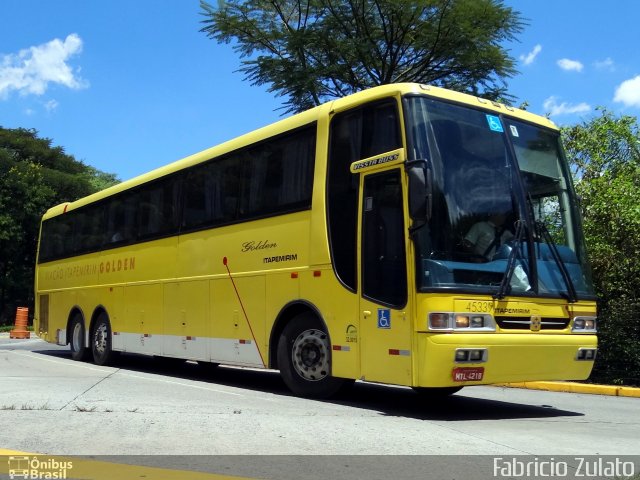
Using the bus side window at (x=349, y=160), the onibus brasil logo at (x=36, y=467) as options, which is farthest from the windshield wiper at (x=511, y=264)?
the onibus brasil logo at (x=36, y=467)

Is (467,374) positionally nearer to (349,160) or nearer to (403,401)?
(403,401)

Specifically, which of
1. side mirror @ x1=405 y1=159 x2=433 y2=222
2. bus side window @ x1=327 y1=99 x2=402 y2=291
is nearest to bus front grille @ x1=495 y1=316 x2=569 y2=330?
side mirror @ x1=405 y1=159 x2=433 y2=222

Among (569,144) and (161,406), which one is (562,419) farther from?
(569,144)

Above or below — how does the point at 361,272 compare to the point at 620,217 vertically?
below

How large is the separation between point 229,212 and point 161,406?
3607mm

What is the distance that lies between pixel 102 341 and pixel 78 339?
150cm

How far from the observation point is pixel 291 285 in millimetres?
9148

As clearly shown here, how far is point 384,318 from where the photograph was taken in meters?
7.66

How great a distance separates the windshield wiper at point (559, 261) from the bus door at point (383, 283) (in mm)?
1808

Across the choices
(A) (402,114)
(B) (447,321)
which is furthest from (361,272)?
(A) (402,114)

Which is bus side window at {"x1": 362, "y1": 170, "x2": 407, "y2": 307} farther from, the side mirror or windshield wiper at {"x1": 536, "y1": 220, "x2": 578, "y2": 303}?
windshield wiper at {"x1": 536, "y1": 220, "x2": 578, "y2": 303}

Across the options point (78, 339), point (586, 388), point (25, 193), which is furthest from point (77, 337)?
point (25, 193)

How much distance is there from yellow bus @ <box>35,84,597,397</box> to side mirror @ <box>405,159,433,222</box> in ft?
0.06

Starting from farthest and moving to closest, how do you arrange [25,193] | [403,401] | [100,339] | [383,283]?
[25,193]
[100,339]
[403,401]
[383,283]
